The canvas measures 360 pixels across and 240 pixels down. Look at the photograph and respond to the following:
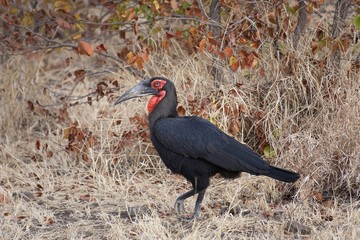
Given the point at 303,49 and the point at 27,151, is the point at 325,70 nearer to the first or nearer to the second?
the point at 303,49

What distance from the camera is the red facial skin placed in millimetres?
5992

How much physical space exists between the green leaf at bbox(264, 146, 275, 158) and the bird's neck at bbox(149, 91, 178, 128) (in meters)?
0.98

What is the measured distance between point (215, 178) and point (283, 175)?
127cm

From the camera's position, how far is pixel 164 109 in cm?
596

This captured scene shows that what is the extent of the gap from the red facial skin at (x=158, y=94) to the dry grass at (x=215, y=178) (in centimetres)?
74


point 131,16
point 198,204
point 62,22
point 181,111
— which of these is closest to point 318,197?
point 198,204

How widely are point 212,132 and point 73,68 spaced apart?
3.98 m

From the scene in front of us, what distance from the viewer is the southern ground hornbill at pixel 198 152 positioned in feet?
18.3

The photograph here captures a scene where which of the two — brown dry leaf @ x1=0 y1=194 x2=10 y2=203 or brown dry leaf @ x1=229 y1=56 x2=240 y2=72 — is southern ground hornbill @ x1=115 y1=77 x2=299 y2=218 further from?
brown dry leaf @ x1=0 y1=194 x2=10 y2=203

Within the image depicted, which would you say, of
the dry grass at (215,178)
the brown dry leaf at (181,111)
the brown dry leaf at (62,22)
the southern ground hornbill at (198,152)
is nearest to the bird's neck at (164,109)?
the southern ground hornbill at (198,152)

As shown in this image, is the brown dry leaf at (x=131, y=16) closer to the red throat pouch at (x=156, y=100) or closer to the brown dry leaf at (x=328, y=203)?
the red throat pouch at (x=156, y=100)

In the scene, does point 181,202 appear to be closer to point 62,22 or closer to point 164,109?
point 164,109

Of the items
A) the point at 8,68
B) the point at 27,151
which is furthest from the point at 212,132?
the point at 8,68

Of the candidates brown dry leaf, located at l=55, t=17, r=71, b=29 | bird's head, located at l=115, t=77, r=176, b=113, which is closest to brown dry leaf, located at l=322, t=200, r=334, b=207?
bird's head, located at l=115, t=77, r=176, b=113
